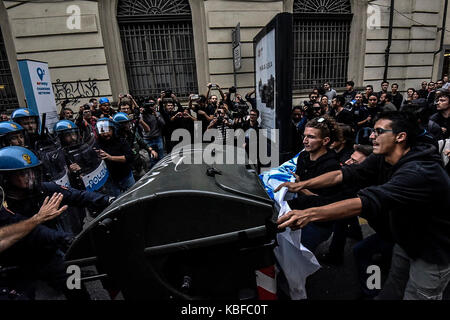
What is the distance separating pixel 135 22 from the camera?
8609 millimetres

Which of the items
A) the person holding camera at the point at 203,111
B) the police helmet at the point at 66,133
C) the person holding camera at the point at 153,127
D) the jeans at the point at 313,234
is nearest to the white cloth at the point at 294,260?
the jeans at the point at 313,234

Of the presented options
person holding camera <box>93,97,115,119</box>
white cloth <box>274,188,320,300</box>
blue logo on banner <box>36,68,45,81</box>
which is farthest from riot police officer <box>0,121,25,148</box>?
white cloth <box>274,188,320,300</box>

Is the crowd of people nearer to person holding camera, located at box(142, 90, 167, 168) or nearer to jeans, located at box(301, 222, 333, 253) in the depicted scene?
jeans, located at box(301, 222, 333, 253)

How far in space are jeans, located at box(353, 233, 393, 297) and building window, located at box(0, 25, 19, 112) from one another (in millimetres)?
11252

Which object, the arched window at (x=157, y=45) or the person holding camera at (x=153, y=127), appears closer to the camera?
the person holding camera at (x=153, y=127)

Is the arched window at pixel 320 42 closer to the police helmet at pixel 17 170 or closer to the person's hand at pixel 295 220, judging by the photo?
the person's hand at pixel 295 220

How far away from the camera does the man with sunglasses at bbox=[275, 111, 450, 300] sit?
145 cm

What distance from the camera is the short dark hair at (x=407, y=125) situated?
1668 mm

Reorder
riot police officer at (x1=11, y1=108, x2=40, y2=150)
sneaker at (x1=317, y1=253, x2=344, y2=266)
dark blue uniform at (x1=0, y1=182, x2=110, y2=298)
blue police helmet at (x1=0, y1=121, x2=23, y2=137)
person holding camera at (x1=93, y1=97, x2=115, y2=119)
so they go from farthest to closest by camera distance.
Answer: person holding camera at (x1=93, y1=97, x2=115, y2=119), riot police officer at (x1=11, y1=108, x2=40, y2=150), blue police helmet at (x1=0, y1=121, x2=23, y2=137), sneaker at (x1=317, y1=253, x2=344, y2=266), dark blue uniform at (x1=0, y1=182, x2=110, y2=298)

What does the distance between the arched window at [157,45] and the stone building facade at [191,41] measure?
0.03m

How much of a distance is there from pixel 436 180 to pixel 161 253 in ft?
5.40

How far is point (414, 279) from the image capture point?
1692 mm

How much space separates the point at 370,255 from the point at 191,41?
29.4 ft
